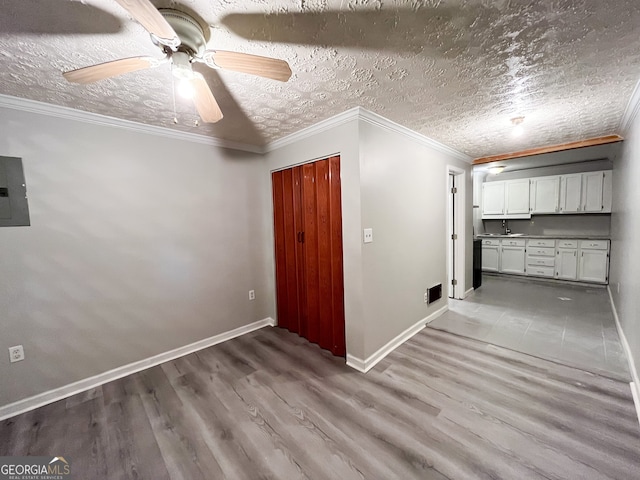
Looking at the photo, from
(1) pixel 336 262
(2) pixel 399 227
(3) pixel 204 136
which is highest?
(3) pixel 204 136

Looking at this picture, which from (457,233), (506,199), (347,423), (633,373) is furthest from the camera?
(506,199)

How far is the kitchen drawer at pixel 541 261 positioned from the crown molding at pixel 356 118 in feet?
11.4

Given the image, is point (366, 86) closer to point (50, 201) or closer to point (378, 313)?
point (378, 313)

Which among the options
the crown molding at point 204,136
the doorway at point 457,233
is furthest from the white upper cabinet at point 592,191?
the crown molding at point 204,136

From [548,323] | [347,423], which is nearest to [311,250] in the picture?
[347,423]

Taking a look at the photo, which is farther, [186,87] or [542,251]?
[542,251]

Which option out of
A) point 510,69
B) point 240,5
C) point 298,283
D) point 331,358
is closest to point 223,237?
point 298,283

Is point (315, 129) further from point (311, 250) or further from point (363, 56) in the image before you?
point (311, 250)

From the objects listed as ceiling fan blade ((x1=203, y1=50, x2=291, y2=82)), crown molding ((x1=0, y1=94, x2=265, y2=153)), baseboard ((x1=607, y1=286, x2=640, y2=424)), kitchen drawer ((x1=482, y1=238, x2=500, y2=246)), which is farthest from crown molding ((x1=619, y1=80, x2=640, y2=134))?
crown molding ((x1=0, y1=94, x2=265, y2=153))

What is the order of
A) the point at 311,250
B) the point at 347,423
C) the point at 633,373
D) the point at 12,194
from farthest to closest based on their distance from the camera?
the point at 311,250, the point at 633,373, the point at 12,194, the point at 347,423

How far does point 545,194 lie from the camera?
16.2 feet

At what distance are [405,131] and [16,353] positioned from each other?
3.77 metres

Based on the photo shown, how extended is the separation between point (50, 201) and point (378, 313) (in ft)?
9.44

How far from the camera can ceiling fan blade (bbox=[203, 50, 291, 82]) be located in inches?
42.7
